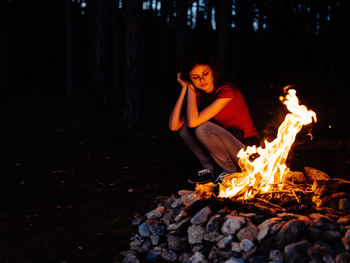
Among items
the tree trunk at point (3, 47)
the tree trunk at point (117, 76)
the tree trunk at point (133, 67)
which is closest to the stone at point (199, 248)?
the tree trunk at point (133, 67)

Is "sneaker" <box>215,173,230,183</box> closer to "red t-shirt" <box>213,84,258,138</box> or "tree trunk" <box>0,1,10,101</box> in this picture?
"red t-shirt" <box>213,84,258,138</box>

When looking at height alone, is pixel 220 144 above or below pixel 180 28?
below

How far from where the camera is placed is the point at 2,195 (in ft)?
20.3

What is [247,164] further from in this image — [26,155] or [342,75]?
[342,75]

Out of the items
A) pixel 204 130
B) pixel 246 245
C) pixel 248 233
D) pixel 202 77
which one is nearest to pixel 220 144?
pixel 204 130

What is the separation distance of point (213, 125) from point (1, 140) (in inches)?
263

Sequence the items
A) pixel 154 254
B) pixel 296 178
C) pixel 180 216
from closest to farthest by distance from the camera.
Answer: pixel 154 254 → pixel 180 216 → pixel 296 178

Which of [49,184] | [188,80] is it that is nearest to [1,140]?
[49,184]

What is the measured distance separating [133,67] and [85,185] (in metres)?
4.93

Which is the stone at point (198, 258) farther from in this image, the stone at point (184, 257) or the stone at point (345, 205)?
the stone at point (345, 205)

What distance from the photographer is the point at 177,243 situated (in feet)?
14.1

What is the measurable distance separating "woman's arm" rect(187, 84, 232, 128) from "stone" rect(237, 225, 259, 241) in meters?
2.11

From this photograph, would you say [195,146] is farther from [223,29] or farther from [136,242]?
A: [223,29]

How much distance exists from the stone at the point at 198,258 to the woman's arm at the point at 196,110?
2190mm
